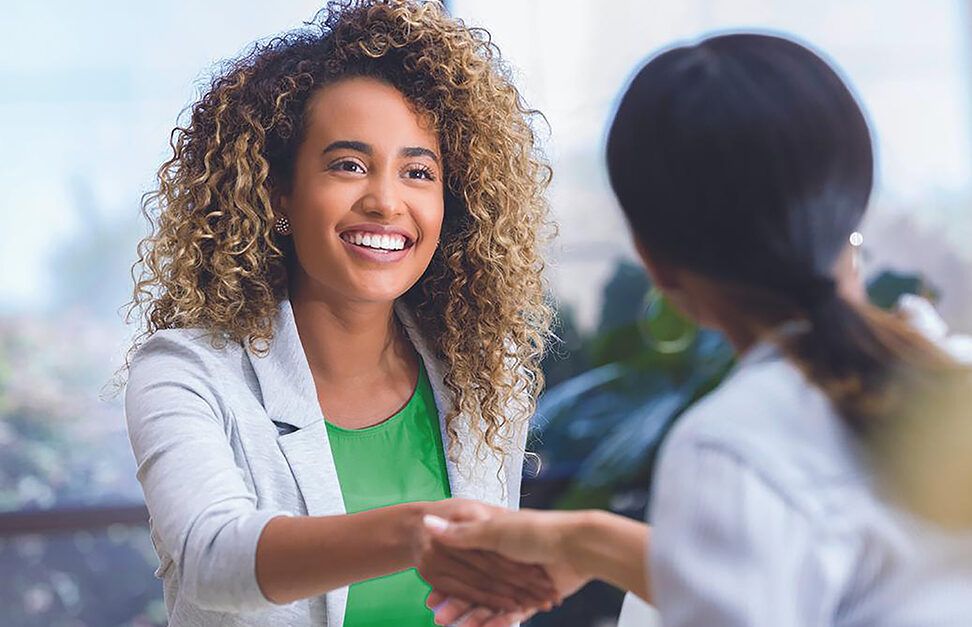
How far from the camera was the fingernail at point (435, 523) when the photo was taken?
1.32m

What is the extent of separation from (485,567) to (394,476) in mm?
482

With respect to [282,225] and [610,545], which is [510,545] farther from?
[282,225]

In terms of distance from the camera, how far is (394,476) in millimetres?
1772

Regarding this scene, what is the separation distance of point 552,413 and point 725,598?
2293 mm

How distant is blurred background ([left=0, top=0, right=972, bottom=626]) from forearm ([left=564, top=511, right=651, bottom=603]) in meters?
1.90

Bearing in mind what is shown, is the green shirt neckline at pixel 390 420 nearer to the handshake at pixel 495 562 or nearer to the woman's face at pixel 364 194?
the woman's face at pixel 364 194

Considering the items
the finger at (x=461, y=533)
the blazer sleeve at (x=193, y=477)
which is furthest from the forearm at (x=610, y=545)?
the blazer sleeve at (x=193, y=477)

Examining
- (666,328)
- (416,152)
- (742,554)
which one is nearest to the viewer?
(742,554)

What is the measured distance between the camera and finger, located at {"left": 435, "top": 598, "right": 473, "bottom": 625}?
1366mm

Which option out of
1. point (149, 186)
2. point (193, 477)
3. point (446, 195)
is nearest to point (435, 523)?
point (193, 477)

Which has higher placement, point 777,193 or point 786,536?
point 777,193

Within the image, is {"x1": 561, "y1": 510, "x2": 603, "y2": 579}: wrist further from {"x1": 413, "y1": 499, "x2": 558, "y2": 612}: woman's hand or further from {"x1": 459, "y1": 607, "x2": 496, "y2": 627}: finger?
{"x1": 459, "y1": 607, "x2": 496, "y2": 627}: finger

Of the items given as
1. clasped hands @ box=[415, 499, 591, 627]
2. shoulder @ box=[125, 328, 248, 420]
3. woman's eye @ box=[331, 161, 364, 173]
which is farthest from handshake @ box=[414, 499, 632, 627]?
woman's eye @ box=[331, 161, 364, 173]

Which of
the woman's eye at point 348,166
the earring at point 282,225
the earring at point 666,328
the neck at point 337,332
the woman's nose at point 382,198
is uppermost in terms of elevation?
the woman's eye at point 348,166
